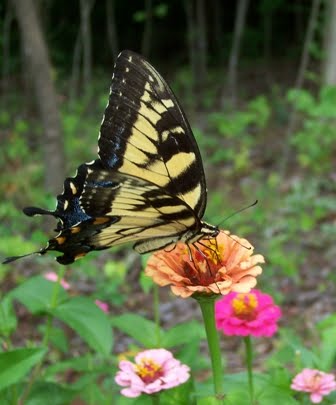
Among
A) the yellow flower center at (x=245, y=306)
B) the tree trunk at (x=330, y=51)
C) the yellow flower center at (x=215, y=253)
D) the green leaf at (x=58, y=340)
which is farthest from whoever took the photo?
the tree trunk at (x=330, y=51)

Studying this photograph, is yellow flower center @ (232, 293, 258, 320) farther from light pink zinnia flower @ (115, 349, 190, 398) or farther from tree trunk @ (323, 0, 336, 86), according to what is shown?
tree trunk @ (323, 0, 336, 86)

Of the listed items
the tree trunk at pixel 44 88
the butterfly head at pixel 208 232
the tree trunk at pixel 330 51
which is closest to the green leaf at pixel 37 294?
the butterfly head at pixel 208 232

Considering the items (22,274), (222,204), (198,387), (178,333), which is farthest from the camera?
(222,204)

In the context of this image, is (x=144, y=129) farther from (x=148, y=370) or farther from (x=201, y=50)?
(x=201, y=50)

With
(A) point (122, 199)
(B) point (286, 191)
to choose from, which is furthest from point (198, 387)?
(B) point (286, 191)

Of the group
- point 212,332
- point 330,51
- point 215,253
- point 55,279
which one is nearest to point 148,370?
point 212,332

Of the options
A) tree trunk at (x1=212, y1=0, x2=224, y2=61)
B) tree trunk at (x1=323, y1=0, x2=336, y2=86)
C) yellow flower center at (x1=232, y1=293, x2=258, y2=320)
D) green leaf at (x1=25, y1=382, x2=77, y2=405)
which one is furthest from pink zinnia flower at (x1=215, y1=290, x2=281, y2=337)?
tree trunk at (x1=212, y1=0, x2=224, y2=61)

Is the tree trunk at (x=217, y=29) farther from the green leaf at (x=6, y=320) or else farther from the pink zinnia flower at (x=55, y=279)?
the green leaf at (x=6, y=320)

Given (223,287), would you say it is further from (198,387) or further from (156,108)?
(156,108)
